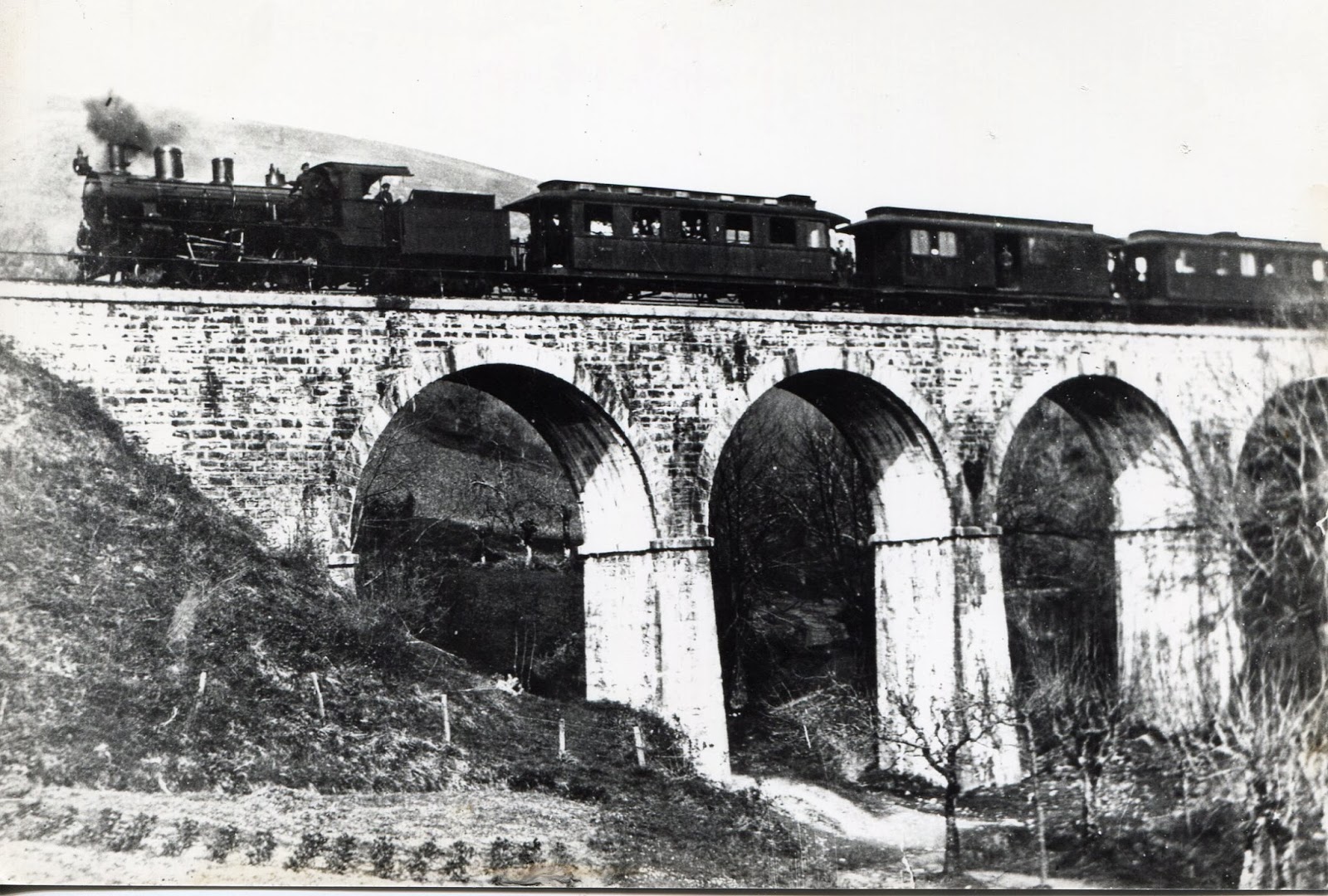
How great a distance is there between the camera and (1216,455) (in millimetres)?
21547

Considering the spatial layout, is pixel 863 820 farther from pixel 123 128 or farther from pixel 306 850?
pixel 123 128

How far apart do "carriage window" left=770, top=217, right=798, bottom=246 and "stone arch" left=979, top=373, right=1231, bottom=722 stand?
4.74 meters

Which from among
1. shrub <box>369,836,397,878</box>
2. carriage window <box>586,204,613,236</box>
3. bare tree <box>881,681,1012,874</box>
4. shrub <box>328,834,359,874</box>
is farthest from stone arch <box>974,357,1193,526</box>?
shrub <box>328,834,359,874</box>

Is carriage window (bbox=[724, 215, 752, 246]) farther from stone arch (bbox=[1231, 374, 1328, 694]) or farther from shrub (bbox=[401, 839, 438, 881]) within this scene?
shrub (bbox=[401, 839, 438, 881])

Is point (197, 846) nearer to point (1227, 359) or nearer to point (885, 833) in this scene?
point (885, 833)

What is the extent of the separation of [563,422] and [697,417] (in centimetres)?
201

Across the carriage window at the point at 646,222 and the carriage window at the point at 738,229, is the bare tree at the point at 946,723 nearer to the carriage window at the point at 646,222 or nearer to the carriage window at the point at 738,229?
the carriage window at the point at 738,229

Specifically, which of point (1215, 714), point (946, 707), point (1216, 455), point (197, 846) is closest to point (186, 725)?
point (197, 846)

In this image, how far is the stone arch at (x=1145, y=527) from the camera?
20.5m

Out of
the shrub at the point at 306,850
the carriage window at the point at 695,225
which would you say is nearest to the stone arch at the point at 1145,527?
the carriage window at the point at 695,225

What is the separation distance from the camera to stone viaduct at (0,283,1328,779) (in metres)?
16.2

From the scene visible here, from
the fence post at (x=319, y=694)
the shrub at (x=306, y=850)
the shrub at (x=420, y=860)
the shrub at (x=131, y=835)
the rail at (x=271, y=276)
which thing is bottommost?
the shrub at (x=420, y=860)

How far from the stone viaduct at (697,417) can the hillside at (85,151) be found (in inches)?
41.7

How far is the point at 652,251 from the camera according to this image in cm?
2000
